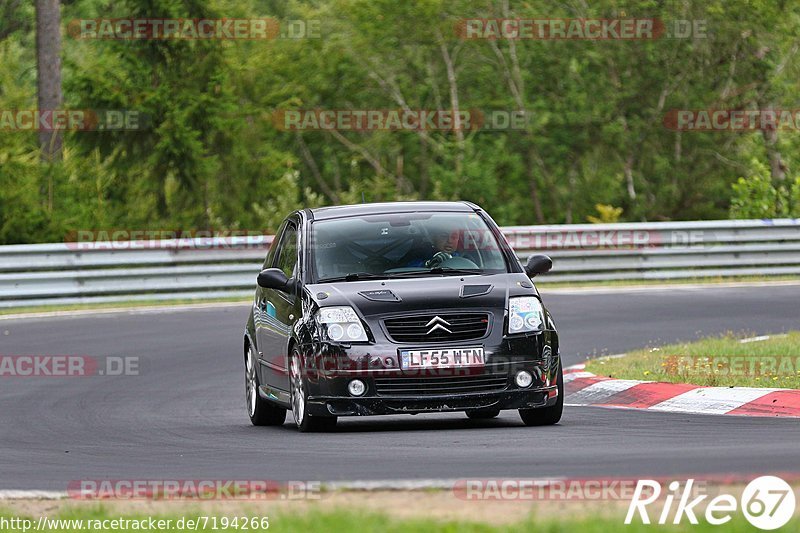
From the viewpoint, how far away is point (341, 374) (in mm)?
11102

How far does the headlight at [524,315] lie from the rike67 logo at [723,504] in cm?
403

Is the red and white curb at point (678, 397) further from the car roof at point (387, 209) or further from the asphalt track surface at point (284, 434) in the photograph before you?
the car roof at point (387, 209)

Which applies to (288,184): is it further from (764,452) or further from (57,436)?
(764,452)

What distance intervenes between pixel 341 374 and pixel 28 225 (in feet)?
57.9

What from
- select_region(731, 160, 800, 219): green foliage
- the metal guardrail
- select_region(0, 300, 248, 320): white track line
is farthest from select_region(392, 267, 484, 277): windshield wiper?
select_region(731, 160, 800, 219): green foliage

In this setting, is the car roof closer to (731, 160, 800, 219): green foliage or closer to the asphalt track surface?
the asphalt track surface

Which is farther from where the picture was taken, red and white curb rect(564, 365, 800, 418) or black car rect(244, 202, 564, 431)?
red and white curb rect(564, 365, 800, 418)

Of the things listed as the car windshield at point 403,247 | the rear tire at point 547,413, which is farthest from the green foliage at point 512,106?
the rear tire at point 547,413

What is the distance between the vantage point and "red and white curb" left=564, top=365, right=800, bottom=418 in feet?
38.3

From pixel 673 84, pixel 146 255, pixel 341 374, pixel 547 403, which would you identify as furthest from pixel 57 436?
pixel 673 84

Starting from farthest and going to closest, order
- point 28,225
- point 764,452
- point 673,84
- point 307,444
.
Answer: point 673,84 < point 28,225 < point 307,444 < point 764,452

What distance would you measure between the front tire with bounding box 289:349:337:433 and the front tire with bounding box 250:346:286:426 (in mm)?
1029

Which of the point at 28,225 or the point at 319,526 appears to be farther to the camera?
the point at 28,225

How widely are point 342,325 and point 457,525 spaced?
190 inches
